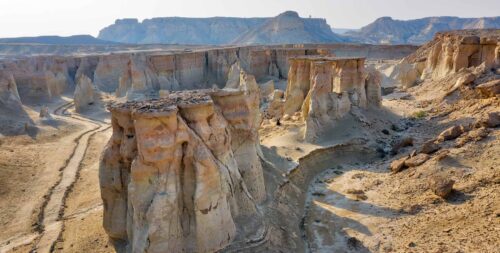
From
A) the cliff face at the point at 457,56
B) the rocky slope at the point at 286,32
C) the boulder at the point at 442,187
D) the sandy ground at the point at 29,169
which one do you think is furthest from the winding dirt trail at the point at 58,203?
the rocky slope at the point at 286,32

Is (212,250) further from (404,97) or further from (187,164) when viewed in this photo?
(404,97)

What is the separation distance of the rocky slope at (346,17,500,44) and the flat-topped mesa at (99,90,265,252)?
14154cm

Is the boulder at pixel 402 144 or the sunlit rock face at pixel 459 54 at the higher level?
the sunlit rock face at pixel 459 54

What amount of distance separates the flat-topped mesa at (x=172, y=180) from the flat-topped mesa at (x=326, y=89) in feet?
39.9

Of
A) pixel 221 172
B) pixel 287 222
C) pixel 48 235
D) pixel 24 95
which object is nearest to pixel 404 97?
pixel 287 222

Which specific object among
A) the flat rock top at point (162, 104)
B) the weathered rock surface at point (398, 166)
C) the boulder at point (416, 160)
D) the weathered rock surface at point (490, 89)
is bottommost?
the weathered rock surface at point (398, 166)

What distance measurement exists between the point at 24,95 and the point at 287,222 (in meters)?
41.7

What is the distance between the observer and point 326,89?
25375 millimetres

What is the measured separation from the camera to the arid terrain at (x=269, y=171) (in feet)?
36.7

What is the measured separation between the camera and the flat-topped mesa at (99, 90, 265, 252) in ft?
35.1

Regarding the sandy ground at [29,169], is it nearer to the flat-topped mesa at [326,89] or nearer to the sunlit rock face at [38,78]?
the sunlit rock face at [38,78]

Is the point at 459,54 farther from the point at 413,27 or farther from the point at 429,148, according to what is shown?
the point at 413,27

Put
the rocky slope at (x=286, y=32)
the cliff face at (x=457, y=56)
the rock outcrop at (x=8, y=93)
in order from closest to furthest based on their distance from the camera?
1. the cliff face at (x=457, y=56)
2. the rock outcrop at (x=8, y=93)
3. the rocky slope at (x=286, y=32)

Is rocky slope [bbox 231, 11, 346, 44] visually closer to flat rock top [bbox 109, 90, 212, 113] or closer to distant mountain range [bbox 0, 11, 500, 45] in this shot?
distant mountain range [bbox 0, 11, 500, 45]
